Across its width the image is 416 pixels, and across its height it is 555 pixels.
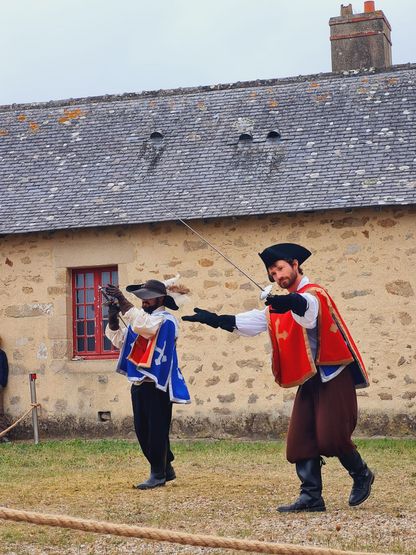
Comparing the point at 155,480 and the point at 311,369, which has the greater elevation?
the point at 311,369

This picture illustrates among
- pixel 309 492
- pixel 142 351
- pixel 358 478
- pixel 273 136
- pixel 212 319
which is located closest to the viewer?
pixel 212 319

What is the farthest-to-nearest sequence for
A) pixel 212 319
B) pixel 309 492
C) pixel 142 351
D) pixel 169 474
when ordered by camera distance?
pixel 169 474
pixel 142 351
pixel 309 492
pixel 212 319

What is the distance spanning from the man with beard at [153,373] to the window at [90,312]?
5749 millimetres

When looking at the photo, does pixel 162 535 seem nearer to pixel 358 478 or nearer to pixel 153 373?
pixel 358 478

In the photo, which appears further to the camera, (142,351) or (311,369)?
(142,351)

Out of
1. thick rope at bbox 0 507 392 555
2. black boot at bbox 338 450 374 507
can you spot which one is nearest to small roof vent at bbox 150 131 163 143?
black boot at bbox 338 450 374 507

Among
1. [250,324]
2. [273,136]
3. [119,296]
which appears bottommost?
[250,324]

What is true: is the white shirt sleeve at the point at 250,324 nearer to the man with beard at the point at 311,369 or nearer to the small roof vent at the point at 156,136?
the man with beard at the point at 311,369

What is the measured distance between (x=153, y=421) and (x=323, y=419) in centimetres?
201

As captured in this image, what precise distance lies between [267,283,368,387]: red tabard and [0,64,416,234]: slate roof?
239 inches

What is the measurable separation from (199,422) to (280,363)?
6.83m

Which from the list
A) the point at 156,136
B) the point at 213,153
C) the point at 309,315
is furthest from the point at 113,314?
the point at 156,136

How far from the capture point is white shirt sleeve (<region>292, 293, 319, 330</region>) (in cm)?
820

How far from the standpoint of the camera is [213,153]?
53.4 feet
